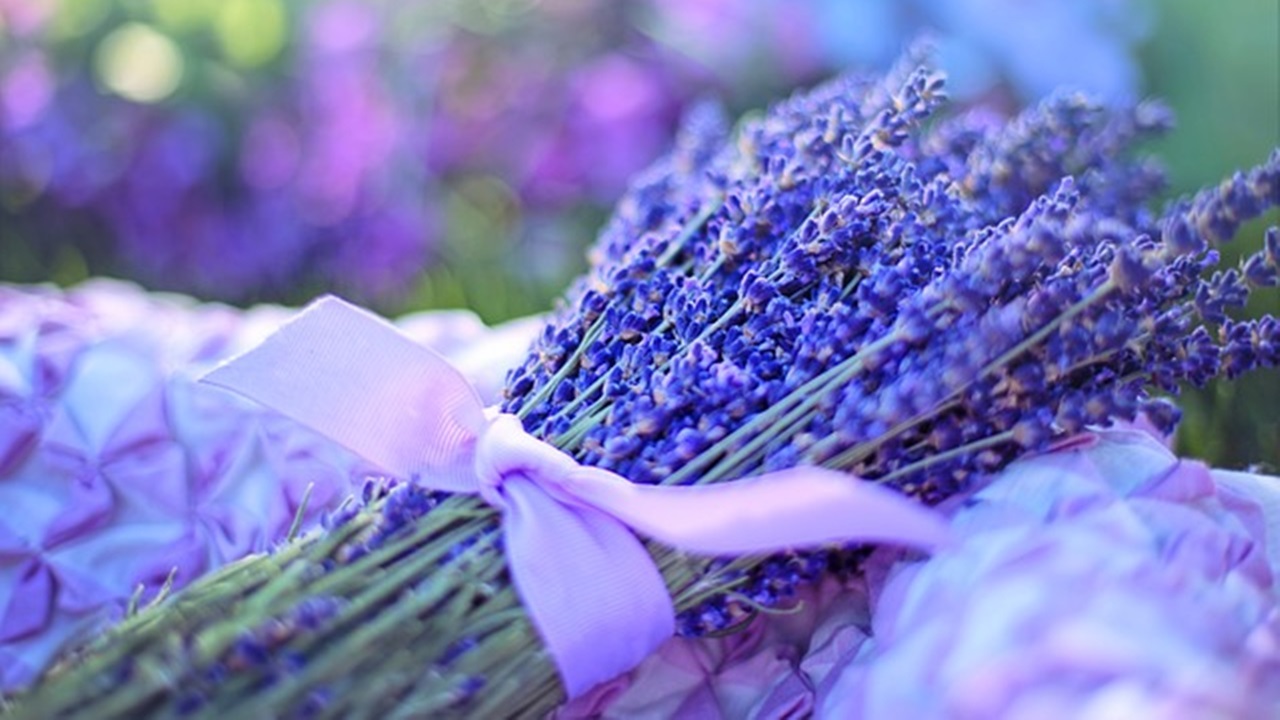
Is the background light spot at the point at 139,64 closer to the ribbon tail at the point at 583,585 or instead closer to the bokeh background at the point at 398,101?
the bokeh background at the point at 398,101

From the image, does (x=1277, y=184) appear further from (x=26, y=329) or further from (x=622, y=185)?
(x=622, y=185)

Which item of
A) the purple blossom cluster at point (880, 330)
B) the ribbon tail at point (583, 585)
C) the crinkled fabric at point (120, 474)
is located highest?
the purple blossom cluster at point (880, 330)

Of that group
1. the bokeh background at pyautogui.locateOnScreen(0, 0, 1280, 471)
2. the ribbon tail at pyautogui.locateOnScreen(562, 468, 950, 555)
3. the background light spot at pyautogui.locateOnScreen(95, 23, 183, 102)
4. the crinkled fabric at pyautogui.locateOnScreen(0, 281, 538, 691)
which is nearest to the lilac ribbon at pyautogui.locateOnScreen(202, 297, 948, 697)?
the ribbon tail at pyautogui.locateOnScreen(562, 468, 950, 555)

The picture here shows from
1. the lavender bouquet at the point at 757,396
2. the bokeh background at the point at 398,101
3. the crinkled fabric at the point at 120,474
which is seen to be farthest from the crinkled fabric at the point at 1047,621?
the bokeh background at the point at 398,101

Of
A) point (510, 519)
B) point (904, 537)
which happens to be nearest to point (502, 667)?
point (510, 519)

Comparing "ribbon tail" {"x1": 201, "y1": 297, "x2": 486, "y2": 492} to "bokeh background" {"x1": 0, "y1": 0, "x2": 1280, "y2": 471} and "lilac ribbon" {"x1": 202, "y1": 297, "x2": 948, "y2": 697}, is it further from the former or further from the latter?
"bokeh background" {"x1": 0, "y1": 0, "x2": 1280, "y2": 471}

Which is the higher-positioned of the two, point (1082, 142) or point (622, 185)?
point (1082, 142)

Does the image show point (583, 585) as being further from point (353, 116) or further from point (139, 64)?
point (139, 64)

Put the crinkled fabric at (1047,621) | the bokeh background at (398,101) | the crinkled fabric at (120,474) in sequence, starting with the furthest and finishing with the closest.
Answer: the bokeh background at (398,101), the crinkled fabric at (120,474), the crinkled fabric at (1047,621)
